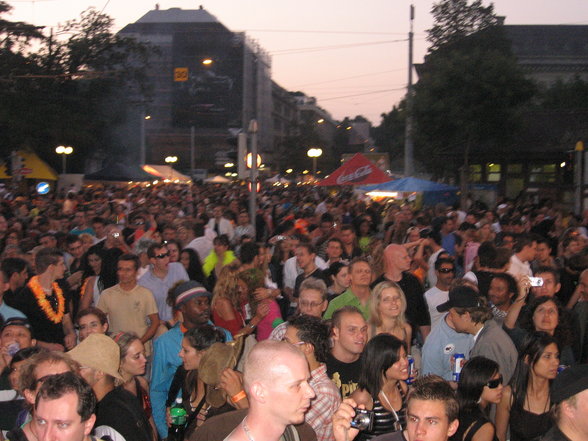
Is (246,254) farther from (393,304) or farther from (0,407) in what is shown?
(0,407)

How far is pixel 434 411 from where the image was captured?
3721 mm

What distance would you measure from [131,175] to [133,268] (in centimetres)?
2892

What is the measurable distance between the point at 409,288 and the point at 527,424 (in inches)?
111

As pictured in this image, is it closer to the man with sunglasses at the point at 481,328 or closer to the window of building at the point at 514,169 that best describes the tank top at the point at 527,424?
the man with sunglasses at the point at 481,328

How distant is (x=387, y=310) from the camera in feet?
20.1

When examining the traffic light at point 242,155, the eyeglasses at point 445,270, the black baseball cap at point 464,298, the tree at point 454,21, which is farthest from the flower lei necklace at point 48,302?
the tree at point 454,21

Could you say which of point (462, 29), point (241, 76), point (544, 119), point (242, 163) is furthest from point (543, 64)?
point (242, 163)

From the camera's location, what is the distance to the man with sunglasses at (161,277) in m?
8.30

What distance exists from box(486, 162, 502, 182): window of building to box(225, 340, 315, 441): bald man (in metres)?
32.4

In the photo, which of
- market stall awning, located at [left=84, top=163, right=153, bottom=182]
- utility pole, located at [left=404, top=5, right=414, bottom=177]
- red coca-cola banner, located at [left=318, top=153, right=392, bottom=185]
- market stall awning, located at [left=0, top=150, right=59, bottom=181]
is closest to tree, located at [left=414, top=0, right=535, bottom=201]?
utility pole, located at [left=404, top=5, right=414, bottom=177]

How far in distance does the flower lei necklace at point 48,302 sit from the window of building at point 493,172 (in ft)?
95.5

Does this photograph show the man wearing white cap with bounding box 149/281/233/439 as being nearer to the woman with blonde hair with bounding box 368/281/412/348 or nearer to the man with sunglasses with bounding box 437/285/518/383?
the woman with blonde hair with bounding box 368/281/412/348

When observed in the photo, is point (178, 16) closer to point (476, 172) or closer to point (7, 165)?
point (7, 165)

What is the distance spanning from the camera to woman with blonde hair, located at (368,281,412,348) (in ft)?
20.1
